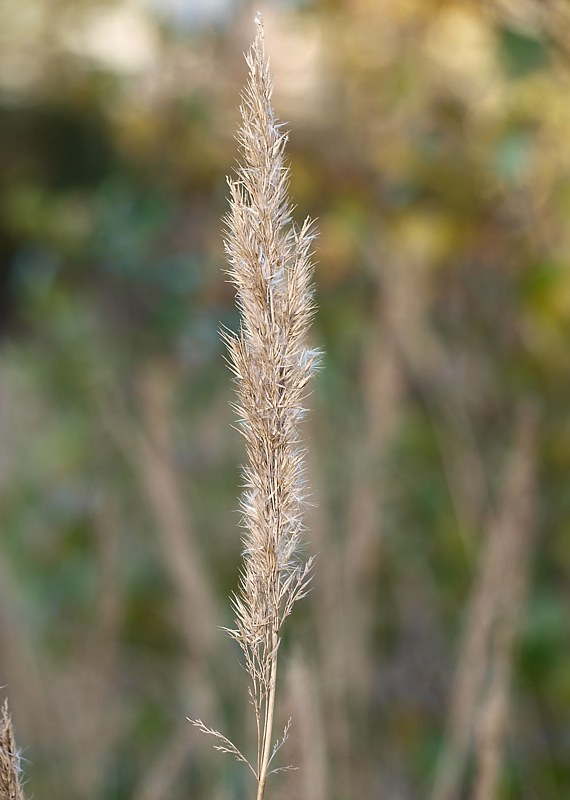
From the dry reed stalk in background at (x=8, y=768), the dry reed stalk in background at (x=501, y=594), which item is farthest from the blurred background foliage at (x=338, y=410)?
the dry reed stalk in background at (x=8, y=768)

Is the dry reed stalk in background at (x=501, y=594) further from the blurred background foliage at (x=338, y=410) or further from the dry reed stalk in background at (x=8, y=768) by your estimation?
the dry reed stalk in background at (x=8, y=768)

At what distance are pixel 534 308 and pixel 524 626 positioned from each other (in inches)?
17.7

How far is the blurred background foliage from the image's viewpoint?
142 cm

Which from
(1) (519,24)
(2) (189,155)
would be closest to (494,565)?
(1) (519,24)

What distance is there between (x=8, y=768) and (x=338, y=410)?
1418 mm

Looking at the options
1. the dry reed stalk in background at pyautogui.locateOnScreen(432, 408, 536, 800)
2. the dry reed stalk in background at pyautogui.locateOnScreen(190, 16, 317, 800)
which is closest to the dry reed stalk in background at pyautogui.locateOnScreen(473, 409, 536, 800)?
the dry reed stalk in background at pyautogui.locateOnScreen(432, 408, 536, 800)

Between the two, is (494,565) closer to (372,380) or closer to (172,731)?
(372,380)

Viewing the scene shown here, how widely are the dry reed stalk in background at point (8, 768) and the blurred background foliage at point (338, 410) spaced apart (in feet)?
2.10

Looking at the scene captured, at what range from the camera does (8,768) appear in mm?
458

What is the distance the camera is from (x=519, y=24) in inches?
52.4

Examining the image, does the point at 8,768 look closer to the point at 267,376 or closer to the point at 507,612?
the point at 267,376

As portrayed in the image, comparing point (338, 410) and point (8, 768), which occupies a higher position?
point (338, 410)

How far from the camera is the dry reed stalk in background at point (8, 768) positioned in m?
0.46

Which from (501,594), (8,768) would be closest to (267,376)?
(8,768)
